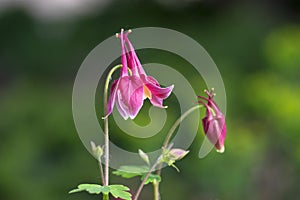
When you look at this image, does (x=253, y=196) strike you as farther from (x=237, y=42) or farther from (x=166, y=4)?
(x=166, y=4)

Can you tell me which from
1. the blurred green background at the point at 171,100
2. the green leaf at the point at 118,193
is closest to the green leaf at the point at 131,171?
the green leaf at the point at 118,193

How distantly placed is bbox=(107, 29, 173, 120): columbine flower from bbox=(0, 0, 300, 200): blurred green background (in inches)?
21.0

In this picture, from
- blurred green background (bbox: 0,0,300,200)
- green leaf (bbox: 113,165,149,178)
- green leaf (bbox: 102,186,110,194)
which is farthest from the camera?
blurred green background (bbox: 0,0,300,200)

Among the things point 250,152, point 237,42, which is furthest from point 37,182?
point 237,42

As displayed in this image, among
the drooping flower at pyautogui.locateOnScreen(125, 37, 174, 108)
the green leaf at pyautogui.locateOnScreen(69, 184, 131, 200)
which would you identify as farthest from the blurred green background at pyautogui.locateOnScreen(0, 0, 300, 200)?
the green leaf at pyautogui.locateOnScreen(69, 184, 131, 200)

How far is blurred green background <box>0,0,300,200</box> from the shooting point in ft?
9.46

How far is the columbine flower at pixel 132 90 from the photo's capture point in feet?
2.92

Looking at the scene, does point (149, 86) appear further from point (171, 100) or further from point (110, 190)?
point (171, 100)

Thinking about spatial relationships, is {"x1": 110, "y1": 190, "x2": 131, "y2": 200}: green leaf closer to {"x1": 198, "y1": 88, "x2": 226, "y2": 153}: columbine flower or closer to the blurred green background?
{"x1": 198, "y1": 88, "x2": 226, "y2": 153}: columbine flower

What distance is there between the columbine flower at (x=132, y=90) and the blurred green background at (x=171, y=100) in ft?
1.75

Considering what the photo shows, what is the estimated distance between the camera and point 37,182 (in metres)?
3.37

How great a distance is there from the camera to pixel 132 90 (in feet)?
2.93

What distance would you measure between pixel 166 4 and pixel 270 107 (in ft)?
9.74

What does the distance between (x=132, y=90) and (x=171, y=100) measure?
9.51 feet
